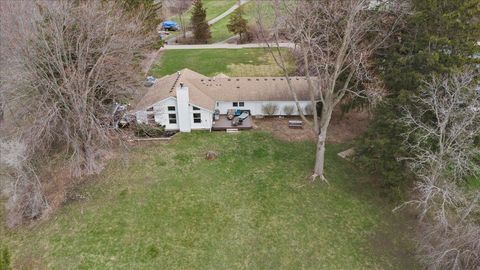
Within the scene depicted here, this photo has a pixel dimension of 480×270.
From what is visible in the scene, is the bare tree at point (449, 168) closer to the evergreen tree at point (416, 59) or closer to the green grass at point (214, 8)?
the evergreen tree at point (416, 59)

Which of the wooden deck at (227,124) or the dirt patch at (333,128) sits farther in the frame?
the wooden deck at (227,124)

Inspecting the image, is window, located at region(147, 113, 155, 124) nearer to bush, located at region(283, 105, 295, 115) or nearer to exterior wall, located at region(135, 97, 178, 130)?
exterior wall, located at region(135, 97, 178, 130)

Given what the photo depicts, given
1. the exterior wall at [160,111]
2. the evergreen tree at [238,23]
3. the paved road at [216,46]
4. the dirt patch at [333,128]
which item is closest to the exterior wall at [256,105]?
the dirt patch at [333,128]

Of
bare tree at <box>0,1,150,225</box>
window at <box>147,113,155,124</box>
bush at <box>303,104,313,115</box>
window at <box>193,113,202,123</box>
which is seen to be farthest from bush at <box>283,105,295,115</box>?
bare tree at <box>0,1,150,225</box>

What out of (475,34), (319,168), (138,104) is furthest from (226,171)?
(475,34)

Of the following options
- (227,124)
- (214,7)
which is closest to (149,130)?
(227,124)

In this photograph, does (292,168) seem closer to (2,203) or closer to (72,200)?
(72,200)
